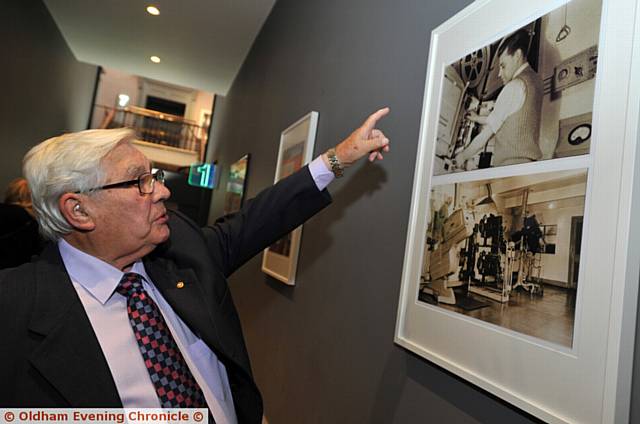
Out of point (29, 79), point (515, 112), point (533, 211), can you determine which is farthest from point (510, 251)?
point (29, 79)

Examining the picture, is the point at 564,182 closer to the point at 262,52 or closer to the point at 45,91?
the point at 262,52

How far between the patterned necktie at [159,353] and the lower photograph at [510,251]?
2.24ft

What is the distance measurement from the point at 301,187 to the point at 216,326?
568 millimetres

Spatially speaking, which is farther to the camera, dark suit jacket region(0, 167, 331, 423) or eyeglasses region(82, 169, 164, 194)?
eyeglasses region(82, 169, 164, 194)

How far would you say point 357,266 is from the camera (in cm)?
152

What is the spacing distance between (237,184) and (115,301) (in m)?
3.12

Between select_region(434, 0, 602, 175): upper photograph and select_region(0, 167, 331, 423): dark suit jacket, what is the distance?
0.60m


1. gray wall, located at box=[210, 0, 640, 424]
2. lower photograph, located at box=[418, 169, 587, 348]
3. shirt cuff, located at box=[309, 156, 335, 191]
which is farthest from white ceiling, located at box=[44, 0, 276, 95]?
lower photograph, located at box=[418, 169, 587, 348]

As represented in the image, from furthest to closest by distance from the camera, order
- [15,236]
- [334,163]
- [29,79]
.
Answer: [29,79], [15,236], [334,163]

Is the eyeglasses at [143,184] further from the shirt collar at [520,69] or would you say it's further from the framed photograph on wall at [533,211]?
the shirt collar at [520,69]

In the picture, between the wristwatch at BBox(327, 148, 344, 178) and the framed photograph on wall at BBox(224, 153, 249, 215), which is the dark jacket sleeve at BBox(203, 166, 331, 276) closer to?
the wristwatch at BBox(327, 148, 344, 178)

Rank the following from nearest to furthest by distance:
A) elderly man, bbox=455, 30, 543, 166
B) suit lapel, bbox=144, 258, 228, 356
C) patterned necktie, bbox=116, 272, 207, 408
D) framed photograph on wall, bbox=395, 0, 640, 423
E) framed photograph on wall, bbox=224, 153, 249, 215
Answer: framed photograph on wall, bbox=395, 0, 640, 423 < elderly man, bbox=455, 30, 543, 166 < patterned necktie, bbox=116, 272, 207, 408 < suit lapel, bbox=144, 258, 228, 356 < framed photograph on wall, bbox=224, 153, 249, 215

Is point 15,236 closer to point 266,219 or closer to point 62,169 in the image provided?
point 62,169

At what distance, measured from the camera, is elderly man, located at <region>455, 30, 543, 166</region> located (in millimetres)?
849
